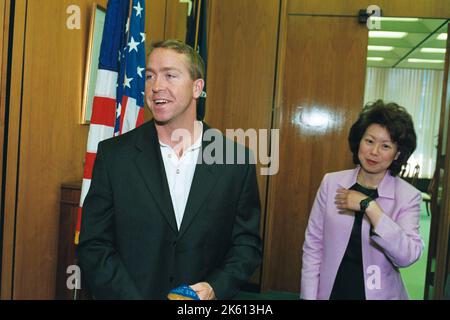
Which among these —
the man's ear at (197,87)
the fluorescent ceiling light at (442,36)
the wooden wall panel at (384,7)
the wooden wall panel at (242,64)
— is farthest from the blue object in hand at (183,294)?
the fluorescent ceiling light at (442,36)

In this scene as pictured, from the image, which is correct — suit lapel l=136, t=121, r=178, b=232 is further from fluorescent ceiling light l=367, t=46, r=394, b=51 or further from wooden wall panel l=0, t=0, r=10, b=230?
fluorescent ceiling light l=367, t=46, r=394, b=51

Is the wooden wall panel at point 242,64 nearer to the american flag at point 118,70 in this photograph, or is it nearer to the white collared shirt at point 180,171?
the american flag at point 118,70

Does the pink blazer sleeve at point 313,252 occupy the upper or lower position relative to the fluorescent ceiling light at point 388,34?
lower

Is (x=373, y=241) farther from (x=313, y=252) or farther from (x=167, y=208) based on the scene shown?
(x=167, y=208)

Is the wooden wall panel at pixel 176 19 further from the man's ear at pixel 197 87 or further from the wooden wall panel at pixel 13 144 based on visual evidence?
the man's ear at pixel 197 87

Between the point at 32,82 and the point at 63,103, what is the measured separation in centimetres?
35

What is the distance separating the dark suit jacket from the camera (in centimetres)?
160

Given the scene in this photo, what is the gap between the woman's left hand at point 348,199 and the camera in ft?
6.23

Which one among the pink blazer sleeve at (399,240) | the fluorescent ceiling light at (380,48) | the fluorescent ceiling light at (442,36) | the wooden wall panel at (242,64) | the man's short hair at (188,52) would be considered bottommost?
the pink blazer sleeve at (399,240)

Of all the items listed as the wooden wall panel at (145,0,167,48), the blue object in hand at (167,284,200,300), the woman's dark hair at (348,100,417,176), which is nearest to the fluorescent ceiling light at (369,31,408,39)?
the wooden wall panel at (145,0,167,48)

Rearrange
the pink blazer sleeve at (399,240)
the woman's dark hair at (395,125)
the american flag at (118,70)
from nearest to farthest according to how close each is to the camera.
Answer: the pink blazer sleeve at (399,240)
the woman's dark hair at (395,125)
the american flag at (118,70)

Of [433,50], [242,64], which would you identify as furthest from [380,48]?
[242,64]

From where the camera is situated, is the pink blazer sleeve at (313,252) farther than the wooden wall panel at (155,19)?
No

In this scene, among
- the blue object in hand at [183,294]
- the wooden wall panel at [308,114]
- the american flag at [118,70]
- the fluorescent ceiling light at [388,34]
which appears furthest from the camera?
the fluorescent ceiling light at [388,34]
